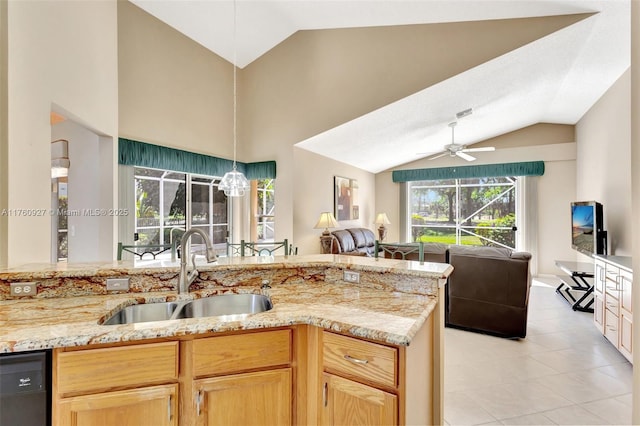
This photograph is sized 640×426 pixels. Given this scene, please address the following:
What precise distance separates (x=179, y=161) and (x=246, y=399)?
3.86 metres

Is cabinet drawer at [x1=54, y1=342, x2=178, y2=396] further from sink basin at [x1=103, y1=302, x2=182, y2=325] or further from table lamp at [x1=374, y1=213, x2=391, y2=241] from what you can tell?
table lamp at [x1=374, y1=213, x2=391, y2=241]

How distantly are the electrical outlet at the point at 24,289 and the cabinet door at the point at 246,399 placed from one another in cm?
110

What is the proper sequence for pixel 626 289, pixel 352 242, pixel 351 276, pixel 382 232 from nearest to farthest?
1. pixel 351 276
2. pixel 626 289
3. pixel 352 242
4. pixel 382 232

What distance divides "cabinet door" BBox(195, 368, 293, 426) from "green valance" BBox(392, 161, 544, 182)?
269 inches

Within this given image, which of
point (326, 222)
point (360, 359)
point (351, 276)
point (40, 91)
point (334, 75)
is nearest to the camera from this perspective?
point (360, 359)

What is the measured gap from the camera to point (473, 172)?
704 centimetres

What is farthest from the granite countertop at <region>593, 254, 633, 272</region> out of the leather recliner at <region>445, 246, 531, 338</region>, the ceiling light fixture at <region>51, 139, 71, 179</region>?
the ceiling light fixture at <region>51, 139, 71, 179</region>

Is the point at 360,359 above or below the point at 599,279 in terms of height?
above

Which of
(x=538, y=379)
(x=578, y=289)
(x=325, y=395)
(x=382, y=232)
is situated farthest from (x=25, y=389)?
(x=382, y=232)

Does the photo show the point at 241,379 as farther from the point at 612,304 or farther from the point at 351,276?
the point at 612,304

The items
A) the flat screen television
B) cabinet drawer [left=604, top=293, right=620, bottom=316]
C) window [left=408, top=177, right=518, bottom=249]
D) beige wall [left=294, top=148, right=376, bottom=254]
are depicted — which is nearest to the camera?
cabinet drawer [left=604, top=293, right=620, bottom=316]

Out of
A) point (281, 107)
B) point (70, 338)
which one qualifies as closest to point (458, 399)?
point (70, 338)

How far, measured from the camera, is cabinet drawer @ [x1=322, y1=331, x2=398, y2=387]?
1.17m

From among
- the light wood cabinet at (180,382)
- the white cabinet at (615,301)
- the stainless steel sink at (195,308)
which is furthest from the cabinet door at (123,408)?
the white cabinet at (615,301)
